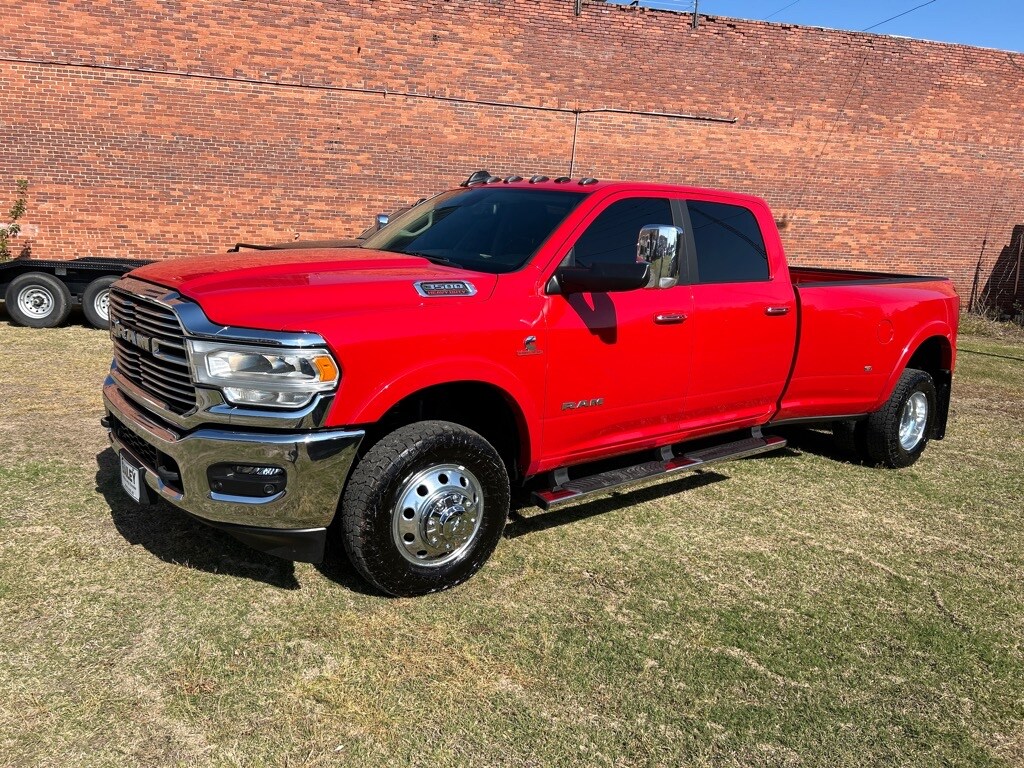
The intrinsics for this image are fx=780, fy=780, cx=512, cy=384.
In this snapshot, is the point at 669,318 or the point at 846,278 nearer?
the point at 669,318

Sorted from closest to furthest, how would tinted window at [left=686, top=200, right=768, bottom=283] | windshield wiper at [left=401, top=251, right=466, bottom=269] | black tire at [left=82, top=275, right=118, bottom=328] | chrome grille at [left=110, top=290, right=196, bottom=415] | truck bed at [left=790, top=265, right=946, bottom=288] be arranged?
chrome grille at [left=110, top=290, right=196, bottom=415] < windshield wiper at [left=401, top=251, right=466, bottom=269] < tinted window at [left=686, top=200, right=768, bottom=283] < truck bed at [left=790, top=265, right=946, bottom=288] < black tire at [left=82, top=275, right=118, bottom=328]

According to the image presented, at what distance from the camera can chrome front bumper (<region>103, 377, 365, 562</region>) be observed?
3.17m

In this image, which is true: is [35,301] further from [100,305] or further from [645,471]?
[645,471]

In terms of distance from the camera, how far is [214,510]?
10.8 feet

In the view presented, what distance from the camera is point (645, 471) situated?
4.54 meters

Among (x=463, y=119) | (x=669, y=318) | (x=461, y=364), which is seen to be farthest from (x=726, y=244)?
(x=463, y=119)

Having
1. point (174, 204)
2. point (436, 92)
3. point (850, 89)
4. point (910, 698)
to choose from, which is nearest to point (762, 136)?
point (850, 89)

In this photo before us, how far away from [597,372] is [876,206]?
16.0m

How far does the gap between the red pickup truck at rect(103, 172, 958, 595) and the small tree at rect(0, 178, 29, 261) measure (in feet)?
35.9

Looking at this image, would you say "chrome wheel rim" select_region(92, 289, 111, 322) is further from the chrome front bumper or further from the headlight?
the headlight

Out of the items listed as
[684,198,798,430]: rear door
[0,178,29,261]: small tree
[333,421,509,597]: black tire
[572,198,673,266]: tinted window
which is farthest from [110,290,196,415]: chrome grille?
[0,178,29,261]: small tree

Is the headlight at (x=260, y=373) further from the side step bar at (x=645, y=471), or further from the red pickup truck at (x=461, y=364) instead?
the side step bar at (x=645, y=471)

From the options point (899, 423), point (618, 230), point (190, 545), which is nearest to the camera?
point (190, 545)

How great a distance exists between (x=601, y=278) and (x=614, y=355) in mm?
491
